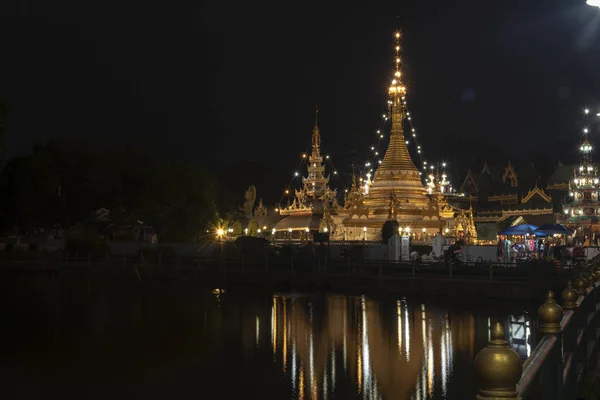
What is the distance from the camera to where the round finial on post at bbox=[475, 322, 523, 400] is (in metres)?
3.20

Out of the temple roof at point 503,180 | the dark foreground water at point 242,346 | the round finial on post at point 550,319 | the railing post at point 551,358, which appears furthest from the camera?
the temple roof at point 503,180

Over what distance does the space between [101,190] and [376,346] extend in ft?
121

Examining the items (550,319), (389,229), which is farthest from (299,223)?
(550,319)

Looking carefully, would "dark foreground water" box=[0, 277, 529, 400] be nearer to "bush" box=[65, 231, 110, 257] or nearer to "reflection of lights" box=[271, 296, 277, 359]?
"reflection of lights" box=[271, 296, 277, 359]

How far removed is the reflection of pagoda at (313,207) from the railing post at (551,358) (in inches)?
1678

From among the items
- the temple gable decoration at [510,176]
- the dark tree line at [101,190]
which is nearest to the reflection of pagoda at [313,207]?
the dark tree line at [101,190]

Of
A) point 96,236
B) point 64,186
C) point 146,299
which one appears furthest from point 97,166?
point 146,299

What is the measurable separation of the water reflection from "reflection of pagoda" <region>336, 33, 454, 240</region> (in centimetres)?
2158

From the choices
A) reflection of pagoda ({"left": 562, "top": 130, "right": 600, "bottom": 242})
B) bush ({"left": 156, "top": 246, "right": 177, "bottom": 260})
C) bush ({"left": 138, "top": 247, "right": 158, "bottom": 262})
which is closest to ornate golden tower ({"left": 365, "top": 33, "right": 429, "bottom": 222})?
reflection of pagoda ({"left": 562, "top": 130, "right": 600, "bottom": 242})

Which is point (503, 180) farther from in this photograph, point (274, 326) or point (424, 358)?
point (424, 358)

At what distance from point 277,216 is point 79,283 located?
2677cm

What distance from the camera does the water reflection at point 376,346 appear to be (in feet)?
41.0

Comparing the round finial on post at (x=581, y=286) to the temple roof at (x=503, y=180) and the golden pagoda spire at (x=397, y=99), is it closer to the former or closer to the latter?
the golden pagoda spire at (x=397, y=99)

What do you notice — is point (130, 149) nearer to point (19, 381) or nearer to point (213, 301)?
point (213, 301)
